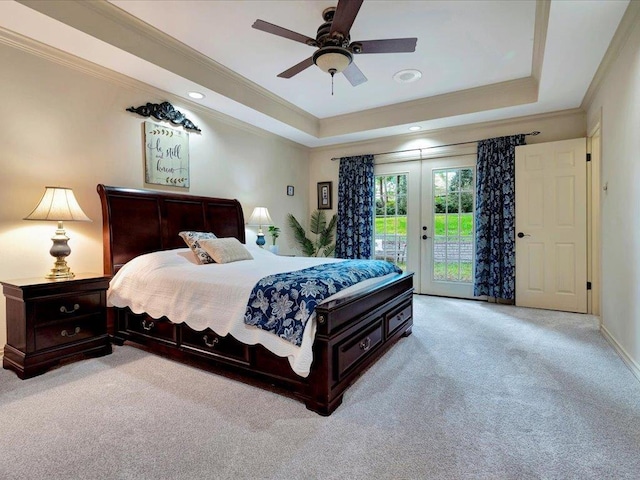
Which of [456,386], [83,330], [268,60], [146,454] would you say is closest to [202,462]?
[146,454]

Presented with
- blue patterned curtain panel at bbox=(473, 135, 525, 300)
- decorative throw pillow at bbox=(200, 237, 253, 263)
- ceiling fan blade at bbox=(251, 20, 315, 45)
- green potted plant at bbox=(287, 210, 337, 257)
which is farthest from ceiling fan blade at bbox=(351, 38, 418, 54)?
green potted plant at bbox=(287, 210, 337, 257)

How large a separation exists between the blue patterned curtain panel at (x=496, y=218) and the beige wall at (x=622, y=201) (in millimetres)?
1158

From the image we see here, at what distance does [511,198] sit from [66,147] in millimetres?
4980

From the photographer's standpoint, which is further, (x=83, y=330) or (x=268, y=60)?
(x=268, y=60)

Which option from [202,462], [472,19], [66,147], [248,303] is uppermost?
[472,19]

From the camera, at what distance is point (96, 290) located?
8.77ft

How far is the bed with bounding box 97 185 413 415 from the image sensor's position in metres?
1.93

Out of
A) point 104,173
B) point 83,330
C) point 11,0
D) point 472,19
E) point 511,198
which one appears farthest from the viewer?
point 511,198

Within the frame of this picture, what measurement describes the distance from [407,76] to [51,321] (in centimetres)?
412

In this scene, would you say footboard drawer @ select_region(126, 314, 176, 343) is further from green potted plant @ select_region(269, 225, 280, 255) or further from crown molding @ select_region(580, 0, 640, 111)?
crown molding @ select_region(580, 0, 640, 111)

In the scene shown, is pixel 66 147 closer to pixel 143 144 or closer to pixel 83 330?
pixel 143 144

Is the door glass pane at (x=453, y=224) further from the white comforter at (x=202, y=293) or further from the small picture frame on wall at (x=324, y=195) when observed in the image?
the white comforter at (x=202, y=293)

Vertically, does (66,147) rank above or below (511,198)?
above

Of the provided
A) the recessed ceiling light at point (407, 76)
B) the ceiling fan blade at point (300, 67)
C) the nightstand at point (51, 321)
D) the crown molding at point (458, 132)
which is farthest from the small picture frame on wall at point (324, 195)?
the nightstand at point (51, 321)
